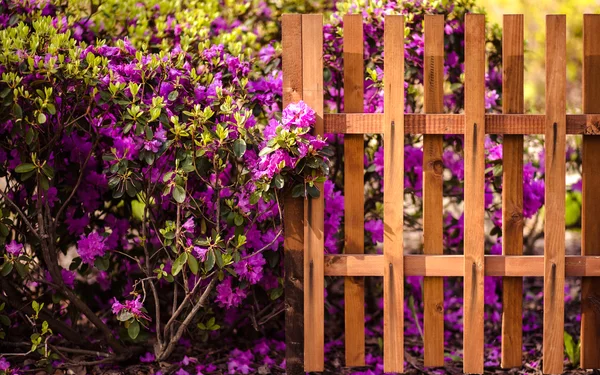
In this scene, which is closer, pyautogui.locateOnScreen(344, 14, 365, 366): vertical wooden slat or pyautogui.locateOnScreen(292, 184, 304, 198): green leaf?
pyautogui.locateOnScreen(292, 184, 304, 198): green leaf

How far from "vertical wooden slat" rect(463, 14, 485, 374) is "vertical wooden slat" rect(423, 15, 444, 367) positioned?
9 cm

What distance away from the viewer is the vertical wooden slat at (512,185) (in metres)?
2.60

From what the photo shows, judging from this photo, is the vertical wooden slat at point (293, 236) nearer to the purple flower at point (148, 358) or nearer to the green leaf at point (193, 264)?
the green leaf at point (193, 264)

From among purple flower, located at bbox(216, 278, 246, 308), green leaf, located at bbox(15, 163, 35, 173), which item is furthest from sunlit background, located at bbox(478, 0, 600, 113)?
green leaf, located at bbox(15, 163, 35, 173)

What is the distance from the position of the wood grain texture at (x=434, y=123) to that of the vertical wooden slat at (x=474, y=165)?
1.8 inches

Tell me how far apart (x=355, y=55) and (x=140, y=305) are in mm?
1214

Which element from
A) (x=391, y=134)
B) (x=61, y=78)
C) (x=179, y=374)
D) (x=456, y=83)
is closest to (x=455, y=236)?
(x=456, y=83)

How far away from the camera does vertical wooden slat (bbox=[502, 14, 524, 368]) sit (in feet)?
8.52

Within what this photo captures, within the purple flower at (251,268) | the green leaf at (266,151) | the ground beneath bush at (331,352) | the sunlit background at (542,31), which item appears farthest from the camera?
the sunlit background at (542,31)

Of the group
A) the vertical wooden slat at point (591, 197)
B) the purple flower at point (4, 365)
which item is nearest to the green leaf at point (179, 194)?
the purple flower at point (4, 365)

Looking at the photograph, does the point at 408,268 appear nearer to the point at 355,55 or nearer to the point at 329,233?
the point at 329,233

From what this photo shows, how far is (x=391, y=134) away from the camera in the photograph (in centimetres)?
259

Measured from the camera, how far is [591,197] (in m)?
2.67

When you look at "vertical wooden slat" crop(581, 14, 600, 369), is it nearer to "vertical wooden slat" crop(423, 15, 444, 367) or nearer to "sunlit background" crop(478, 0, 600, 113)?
"vertical wooden slat" crop(423, 15, 444, 367)
